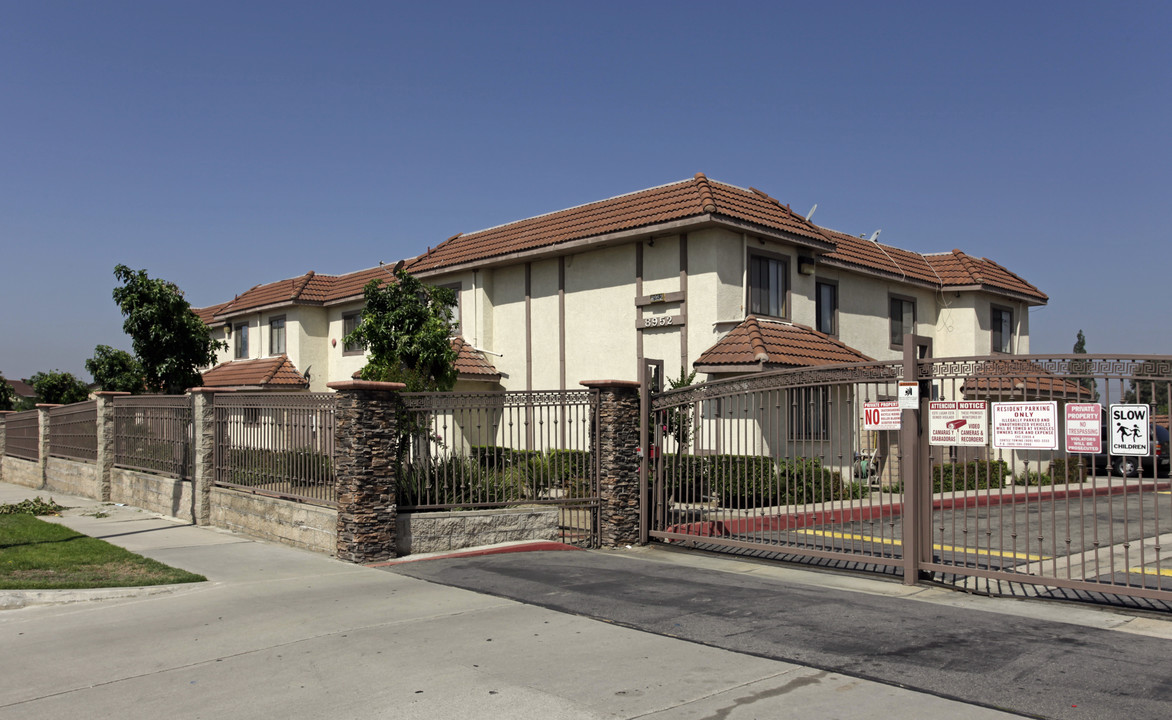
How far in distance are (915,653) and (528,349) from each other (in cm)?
1750

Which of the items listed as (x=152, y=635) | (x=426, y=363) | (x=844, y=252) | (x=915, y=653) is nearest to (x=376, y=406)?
(x=152, y=635)

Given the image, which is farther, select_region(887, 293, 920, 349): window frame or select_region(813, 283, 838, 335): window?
select_region(887, 293, 920, 349): window frame

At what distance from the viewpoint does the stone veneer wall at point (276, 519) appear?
40.0 feet

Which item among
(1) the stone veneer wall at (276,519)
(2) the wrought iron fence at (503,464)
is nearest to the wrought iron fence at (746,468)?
(2) the wrought iron fence at (503,464)

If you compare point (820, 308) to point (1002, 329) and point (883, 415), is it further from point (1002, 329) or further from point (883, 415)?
point (883, 415)

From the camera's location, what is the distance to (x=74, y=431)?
861 inches

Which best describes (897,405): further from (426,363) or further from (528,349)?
(528,349)

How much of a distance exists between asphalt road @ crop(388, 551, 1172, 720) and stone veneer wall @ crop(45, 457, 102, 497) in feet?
41.9

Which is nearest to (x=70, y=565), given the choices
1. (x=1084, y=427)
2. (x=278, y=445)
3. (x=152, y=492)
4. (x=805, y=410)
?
(x=278, y=445)

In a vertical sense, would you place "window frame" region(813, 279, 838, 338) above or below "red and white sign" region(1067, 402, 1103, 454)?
above

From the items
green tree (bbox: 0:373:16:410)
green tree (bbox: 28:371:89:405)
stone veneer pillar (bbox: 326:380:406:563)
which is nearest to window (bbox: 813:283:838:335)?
stone veneer pillar (bbox: 326:380:406:563)

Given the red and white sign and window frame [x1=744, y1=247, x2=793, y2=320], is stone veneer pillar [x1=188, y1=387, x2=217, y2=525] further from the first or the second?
the red and white sign

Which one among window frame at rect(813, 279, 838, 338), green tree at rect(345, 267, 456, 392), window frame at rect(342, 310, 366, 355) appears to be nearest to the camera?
green tree at rect(345, 267, 456, 392)

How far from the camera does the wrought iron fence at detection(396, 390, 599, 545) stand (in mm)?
12211
